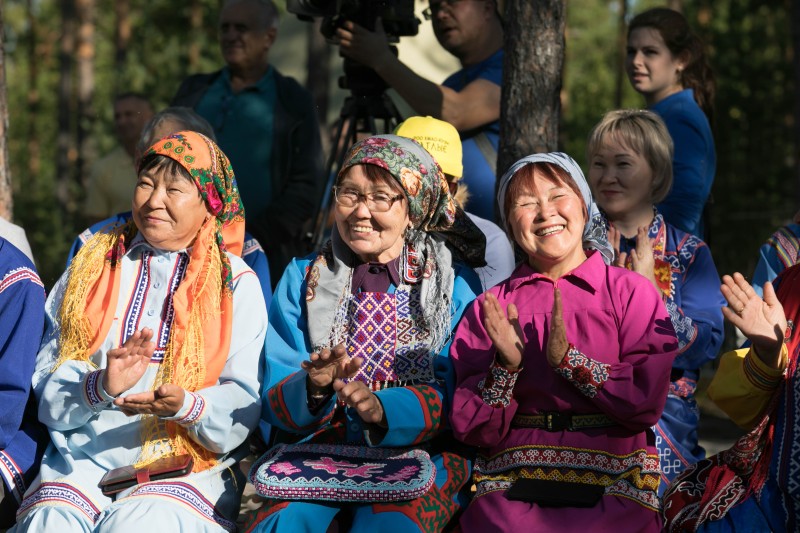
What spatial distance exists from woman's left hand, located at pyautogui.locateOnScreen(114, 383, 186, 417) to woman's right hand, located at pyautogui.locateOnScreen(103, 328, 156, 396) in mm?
68

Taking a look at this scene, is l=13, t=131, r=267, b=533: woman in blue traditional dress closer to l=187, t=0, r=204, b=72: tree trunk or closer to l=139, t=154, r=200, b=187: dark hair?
l=139, t=154, r=200, b=187: dark hair

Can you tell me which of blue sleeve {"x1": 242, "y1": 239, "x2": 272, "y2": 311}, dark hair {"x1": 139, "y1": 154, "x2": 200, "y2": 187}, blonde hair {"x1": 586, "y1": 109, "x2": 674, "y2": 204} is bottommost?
blue sleeve {"x1": 242, "y1": 239, "x2": 272, "y2": 311}

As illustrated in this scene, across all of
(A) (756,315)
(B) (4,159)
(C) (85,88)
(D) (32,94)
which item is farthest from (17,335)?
(D) (32,94)

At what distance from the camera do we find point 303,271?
3.78 metres

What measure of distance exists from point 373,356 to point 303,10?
2.49 meters

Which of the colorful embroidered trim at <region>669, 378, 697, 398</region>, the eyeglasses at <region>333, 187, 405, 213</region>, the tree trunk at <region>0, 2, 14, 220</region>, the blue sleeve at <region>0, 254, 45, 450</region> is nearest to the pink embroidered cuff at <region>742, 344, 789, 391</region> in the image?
the colorful embroidered trim at <region>669, 378, 697, 398</region>

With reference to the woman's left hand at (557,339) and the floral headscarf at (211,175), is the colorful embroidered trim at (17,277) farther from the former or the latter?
the woman's left hand at (557,339)

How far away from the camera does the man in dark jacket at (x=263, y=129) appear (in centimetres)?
569

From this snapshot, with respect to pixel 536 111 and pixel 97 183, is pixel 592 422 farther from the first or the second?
pixel 97 183

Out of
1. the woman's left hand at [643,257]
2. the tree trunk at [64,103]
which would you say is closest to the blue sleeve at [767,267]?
the woman's left hand at [643,257]

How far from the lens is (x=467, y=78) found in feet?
17.9

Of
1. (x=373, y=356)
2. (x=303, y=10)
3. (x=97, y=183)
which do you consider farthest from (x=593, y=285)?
(x=97, y=183)

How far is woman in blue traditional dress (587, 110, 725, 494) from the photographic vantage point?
4.04 metres

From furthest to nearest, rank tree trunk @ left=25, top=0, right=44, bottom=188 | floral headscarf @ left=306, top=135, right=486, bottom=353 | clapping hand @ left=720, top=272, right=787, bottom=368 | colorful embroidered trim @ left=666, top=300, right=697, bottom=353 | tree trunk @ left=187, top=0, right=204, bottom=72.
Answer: tree trunk @ left=25, top=0, right=44, bottom=188 < tree trunk @ left=187, top=0, right=204, bottom=72 < colorful embroidered trim @ left=666, top=300, right=697, bottom=353 < floral headscarf @ left=306, top=135, right=486, bottom=353 < clapping hand @ left=720, top=272, right=787, bottom=368
